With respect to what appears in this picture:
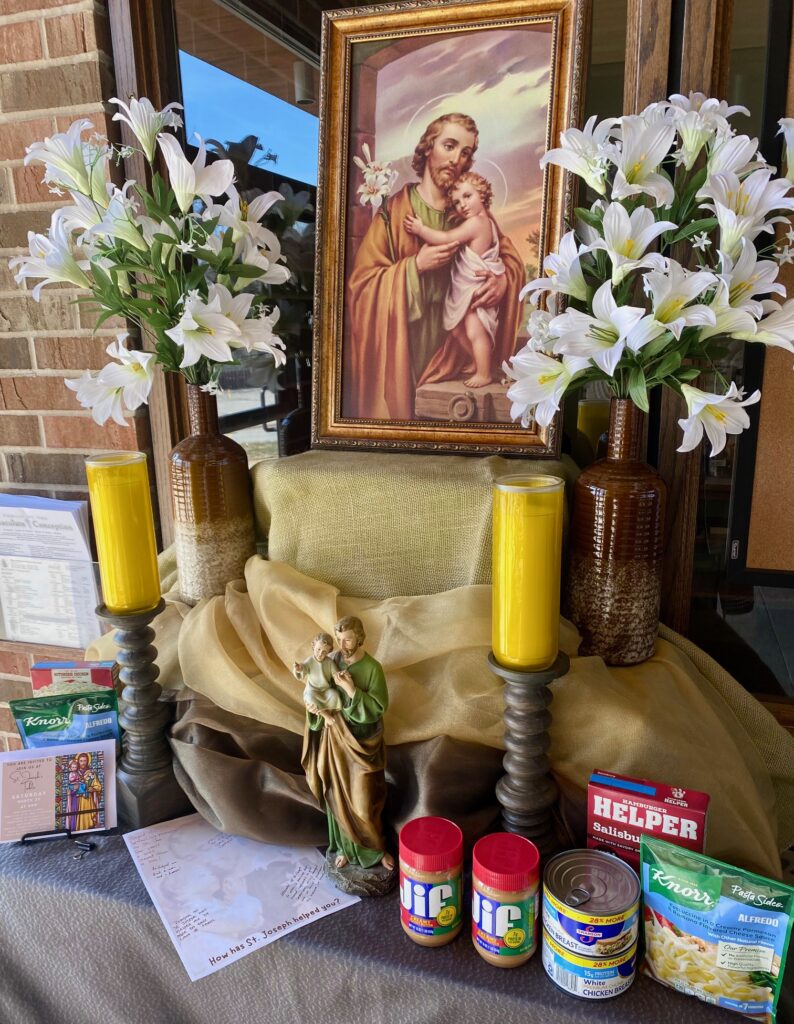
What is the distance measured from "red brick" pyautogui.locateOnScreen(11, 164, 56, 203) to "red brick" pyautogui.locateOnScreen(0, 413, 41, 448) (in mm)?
391

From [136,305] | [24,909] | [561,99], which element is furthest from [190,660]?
[561,99]

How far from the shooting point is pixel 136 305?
3.21ft

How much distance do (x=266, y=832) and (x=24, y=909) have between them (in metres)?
0.30

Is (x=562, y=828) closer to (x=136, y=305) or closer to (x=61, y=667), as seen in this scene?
(x=61, y=667)

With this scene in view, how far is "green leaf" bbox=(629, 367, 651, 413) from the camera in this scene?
0.83 meters

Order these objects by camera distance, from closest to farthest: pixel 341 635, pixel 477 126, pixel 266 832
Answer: pixel 341 635 < pixel 266 832 < pixel 477 126

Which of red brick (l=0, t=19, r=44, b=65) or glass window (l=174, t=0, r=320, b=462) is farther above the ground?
red brick (l=0, t=19, r=44, b=65)

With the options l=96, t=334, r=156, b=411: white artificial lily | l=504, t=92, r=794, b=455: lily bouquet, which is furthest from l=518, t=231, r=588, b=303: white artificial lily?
l=96, t=334, r=156, b=411: white artificial lily

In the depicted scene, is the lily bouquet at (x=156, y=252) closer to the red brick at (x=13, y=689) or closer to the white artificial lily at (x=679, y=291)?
the white artificial lily at (x=679, y=291)

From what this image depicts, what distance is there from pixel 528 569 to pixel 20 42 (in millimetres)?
1253

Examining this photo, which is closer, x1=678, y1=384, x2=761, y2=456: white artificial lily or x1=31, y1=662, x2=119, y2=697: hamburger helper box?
x1=678, y1=384, x2=761, y2=456: white artificial lily

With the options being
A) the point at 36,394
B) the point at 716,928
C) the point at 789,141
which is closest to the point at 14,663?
the point at 36,394

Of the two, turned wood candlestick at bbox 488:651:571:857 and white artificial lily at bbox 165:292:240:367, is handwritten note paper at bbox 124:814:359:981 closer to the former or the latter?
turned wood candlestick at bbox 488:651:571:857

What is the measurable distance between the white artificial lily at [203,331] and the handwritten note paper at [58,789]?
21.3 inches
